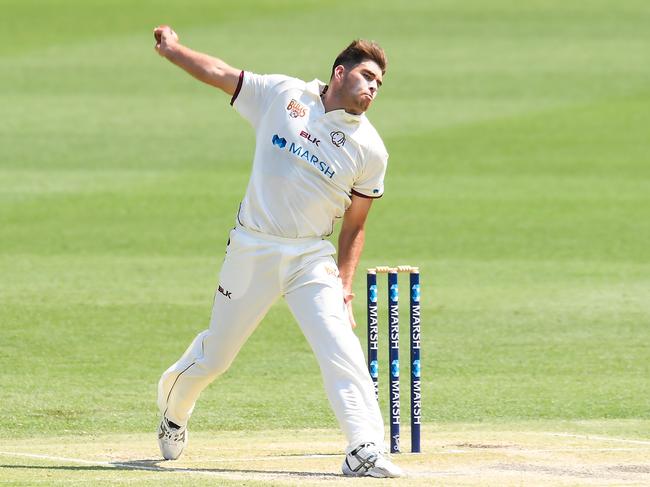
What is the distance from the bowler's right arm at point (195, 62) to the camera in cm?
743

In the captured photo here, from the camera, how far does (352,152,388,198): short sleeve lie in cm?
766

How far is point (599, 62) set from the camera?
26844 mm

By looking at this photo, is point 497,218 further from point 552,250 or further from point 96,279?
point 96,279

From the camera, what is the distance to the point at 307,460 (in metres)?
7.90

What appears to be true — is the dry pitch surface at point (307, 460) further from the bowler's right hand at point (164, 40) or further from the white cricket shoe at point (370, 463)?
the bowler's right hand at point (164, 40)

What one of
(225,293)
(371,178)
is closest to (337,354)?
(225,293)

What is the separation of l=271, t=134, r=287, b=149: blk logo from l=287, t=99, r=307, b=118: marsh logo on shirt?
12cm

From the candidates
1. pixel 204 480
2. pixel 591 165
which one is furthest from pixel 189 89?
pixel 204 480

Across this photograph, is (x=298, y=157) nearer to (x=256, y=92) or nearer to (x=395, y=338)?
(x=256, y=92)

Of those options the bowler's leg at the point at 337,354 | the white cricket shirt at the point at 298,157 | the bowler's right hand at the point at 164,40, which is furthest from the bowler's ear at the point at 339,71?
the bowler's leg at the point at 337,354

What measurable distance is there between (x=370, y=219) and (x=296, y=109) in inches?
Answer: 386

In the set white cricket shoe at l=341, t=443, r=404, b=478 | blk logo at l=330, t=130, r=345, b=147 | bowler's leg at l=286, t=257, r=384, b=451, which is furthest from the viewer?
blk logo at l=330, t=130, r=345, b=147

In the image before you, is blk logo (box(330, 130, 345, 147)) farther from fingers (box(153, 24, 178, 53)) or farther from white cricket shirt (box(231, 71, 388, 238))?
fingers (box(153, 24, 178, 53))

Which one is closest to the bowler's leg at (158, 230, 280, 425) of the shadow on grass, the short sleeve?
the shadow on grass
